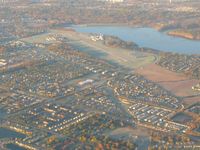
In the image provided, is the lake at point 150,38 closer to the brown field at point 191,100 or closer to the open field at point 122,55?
the open field at point 122,55

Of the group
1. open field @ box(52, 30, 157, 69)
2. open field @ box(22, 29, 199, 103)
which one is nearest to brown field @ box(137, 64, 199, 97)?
open field @ box(22, 29, 199, 103)

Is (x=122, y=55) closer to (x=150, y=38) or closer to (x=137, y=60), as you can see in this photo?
(x=137, y=60)

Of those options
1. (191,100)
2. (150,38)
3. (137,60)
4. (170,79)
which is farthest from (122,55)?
(191,100)

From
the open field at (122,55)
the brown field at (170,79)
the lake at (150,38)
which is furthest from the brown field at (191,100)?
the lake at (150,38)

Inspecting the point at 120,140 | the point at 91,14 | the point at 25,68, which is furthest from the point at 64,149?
the point at 91,14

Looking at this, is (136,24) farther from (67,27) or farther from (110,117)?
(110,117)
